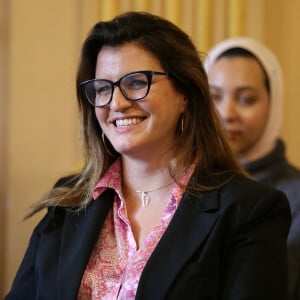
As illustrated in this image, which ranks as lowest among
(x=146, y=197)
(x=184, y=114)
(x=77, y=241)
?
(x=77, y=241)

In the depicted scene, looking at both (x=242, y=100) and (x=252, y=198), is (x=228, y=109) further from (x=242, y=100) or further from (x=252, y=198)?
(x=252, y=198)

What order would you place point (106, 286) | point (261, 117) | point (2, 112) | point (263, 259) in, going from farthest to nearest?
point (2, 112) → point (261, 117) → point (106, 286) → point (263, 259)

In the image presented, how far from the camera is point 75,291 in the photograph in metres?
1.28

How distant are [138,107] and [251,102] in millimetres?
812

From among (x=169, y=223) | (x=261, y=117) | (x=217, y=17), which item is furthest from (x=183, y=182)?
(x=217, y=17)

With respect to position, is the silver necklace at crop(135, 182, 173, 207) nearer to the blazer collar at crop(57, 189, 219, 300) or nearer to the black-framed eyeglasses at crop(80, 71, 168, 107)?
the blazer collar at crop(57, 189, 219, 300)

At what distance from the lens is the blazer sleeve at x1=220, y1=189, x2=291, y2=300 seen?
46.0 inches

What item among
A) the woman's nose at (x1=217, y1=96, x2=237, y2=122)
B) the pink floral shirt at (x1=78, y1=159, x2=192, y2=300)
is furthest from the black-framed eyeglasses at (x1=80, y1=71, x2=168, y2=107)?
the woman's nose at (x1=217, y1=96, x2=237, y2=122)

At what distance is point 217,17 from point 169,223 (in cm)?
155

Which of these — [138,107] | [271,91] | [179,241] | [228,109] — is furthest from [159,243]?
[271,91]

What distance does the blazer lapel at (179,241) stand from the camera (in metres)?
1.19

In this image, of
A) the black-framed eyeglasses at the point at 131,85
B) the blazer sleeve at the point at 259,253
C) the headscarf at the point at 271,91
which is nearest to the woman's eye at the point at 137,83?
the black-framed eyeglasses at the point at 131,85

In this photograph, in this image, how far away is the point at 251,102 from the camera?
2020 mm

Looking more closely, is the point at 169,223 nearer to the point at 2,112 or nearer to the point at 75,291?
the point at 75,291
